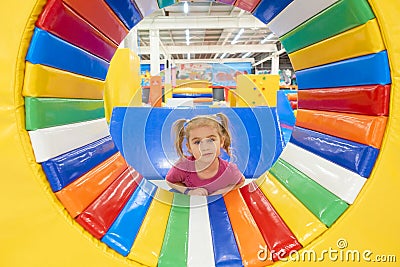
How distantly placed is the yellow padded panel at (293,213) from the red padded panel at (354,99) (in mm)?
303

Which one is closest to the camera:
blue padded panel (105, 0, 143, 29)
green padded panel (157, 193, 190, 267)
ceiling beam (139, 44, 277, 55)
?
green padded panel (157, 193, 190, 267)

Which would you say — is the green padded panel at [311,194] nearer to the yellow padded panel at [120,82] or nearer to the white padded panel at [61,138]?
the white padded panel at [61,138]

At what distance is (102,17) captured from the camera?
2.98 ft

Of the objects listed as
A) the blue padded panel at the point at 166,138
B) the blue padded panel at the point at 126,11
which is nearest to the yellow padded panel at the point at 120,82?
the blue padded panel at the point at 166,138

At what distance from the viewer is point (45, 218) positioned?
2.48 feet

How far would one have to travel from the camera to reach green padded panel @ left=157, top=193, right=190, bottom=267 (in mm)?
821

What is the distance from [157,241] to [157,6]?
2.64ft

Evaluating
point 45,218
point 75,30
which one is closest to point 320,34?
point 75,30

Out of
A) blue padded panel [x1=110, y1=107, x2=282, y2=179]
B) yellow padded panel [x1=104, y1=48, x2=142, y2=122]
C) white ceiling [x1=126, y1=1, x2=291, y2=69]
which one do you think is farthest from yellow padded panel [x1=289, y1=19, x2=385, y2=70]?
white ceiling [x1=126, y1=1, x2=291, y2=69]

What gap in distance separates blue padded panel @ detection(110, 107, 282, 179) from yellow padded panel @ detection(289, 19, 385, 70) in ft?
4.62

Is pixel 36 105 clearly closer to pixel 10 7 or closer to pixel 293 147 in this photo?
pixel 10 7

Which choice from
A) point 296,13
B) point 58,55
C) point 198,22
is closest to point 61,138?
point 58,55

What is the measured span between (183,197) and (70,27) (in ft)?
2.08

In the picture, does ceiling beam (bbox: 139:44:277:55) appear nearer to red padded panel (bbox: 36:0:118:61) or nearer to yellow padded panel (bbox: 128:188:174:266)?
red padded panel (bbox: 36:0:118:61)
